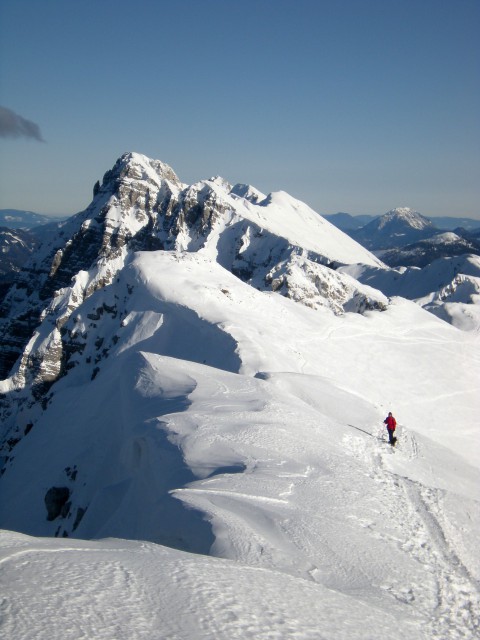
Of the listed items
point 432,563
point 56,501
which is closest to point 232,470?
point 432,563

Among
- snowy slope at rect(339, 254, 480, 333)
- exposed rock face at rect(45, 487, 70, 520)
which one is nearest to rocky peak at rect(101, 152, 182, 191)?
snowy slope at rect(339, 254, 480, 333)

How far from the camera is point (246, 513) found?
11922mm

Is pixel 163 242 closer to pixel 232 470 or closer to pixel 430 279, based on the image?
pixel 430 279

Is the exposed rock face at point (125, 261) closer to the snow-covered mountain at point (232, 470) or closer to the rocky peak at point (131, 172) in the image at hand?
the rocky peak at point (131, 172)

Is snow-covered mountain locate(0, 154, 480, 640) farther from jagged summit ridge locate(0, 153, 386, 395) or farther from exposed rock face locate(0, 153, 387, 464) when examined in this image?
jagged summit ridge locate(0, 153, 386, 395)

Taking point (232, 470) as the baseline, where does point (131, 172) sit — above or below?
above

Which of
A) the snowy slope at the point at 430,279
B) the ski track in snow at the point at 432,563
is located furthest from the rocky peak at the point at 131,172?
the ski track in snow at the point at 432,563

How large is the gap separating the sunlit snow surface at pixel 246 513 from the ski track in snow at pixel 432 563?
4 cm

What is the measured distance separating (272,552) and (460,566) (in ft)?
13.8

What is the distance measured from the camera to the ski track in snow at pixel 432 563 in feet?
27.9

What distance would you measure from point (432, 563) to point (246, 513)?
13.8 feet

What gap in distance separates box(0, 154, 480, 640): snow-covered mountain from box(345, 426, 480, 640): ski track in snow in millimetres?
52

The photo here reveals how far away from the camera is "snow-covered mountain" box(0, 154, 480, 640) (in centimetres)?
762

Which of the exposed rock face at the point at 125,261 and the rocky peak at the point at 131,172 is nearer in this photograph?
the exposed rock face at the point at 125,261
